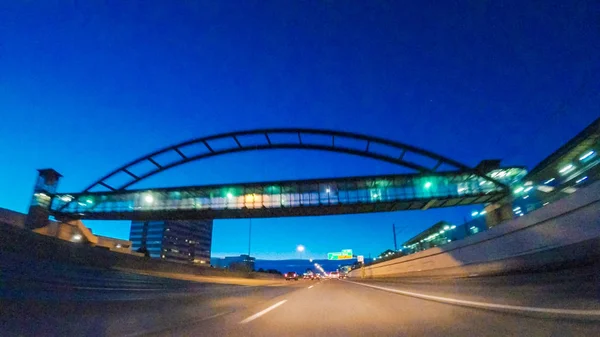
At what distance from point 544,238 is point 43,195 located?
2603 inches

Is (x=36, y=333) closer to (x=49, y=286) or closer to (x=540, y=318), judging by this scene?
(x=49, y=286)

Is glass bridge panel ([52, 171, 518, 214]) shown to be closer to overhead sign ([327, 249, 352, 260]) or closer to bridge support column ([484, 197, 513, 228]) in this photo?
bridge support column ([484, 197, 513, 228])

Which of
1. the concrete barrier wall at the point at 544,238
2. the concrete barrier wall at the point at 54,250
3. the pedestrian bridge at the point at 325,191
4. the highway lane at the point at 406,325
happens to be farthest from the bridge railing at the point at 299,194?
the highway lane at the point at 406,325

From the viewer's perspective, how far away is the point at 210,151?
164 ft

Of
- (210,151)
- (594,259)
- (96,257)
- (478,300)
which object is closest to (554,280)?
(594,259)

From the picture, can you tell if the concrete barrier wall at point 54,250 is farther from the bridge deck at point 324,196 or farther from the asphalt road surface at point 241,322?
the bridge deck at point 324,196

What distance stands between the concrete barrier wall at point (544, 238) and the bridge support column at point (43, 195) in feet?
182

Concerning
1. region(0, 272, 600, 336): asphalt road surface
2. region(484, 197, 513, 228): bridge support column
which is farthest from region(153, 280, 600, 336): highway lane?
region(484, 197, 513, 228): bridge support column

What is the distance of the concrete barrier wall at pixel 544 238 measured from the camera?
722 centimetres

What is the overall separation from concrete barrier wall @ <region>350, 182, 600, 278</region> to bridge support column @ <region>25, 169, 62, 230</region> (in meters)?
55.6

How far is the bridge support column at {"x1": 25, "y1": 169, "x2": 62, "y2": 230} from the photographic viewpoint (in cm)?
5278

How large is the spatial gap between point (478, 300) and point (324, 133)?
3865 cm

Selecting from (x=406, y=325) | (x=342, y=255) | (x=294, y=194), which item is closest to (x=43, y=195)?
(x=294, y=194)

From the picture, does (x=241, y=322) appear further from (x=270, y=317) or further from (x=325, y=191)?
(x=325, y=191)
